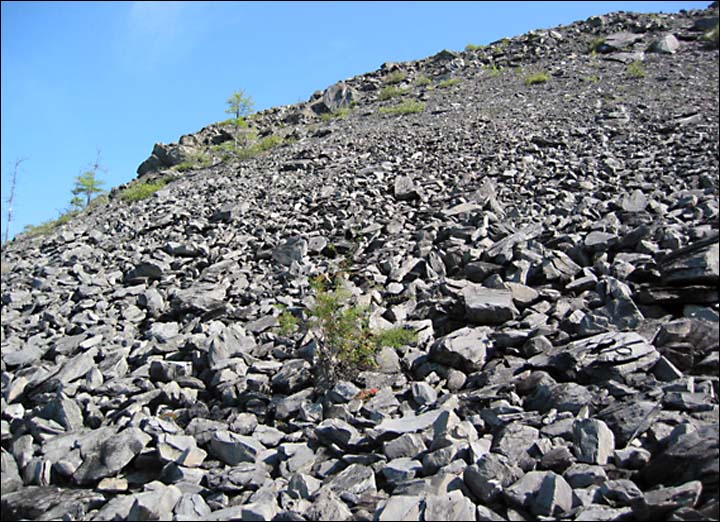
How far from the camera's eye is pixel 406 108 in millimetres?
19562

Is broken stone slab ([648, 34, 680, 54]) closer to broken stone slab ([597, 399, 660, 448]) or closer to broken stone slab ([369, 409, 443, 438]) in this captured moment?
broken stone slab ([597, 399, 660, 448])

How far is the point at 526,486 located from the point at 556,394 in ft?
4.21

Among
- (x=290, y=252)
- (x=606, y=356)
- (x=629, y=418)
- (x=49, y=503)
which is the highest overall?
(x=290, y=252)

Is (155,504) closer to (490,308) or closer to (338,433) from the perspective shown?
(338,433)

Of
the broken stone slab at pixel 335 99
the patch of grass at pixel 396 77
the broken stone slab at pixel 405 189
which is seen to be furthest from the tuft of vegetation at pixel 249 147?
the broken stone slab at pixel 405 189

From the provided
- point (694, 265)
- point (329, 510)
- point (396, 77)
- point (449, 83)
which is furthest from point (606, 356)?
point (396, 77)

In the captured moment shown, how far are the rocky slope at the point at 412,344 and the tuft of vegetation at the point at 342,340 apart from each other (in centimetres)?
17

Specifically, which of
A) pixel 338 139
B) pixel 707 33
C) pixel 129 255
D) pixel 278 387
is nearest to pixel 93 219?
pixel 129 255

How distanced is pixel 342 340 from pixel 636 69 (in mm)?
16018

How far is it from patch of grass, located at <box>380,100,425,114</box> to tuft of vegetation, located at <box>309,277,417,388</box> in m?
14.4

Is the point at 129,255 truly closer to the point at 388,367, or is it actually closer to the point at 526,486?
the point at 388,367

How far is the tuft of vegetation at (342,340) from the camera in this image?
588 centimetres

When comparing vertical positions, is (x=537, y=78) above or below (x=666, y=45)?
below

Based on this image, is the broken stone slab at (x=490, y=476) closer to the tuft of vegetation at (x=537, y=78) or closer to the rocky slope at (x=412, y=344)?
the rocky slope at (x=412, y=344)
